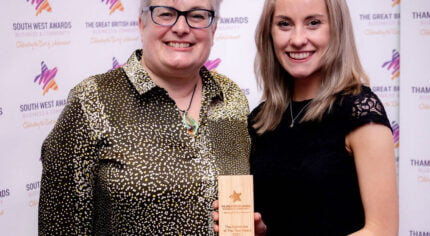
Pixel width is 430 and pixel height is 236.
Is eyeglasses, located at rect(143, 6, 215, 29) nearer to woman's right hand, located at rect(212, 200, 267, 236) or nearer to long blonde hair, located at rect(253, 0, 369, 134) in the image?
long blonde hair, located at rect(253, 0, 369, 134)

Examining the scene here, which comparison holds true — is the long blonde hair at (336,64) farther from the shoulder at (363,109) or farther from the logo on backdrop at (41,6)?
the logo on backdrop at (41,6)

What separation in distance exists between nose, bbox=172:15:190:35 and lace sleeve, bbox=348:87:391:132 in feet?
2.22

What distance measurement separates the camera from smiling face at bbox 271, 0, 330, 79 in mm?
1717

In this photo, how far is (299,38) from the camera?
1730 mm

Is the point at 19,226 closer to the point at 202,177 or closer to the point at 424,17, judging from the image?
the point at 202,177

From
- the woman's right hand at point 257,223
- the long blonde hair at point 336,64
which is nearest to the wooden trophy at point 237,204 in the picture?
the woman's right hand at point 257,223

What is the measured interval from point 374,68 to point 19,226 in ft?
9.37

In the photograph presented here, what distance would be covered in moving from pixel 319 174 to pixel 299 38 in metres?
0.53

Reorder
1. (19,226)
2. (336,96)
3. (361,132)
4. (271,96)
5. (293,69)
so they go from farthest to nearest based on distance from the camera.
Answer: (19,226)
(271,96)
(293,69)
(336,96)
(361,132)

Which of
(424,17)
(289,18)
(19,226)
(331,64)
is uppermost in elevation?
(424,17)

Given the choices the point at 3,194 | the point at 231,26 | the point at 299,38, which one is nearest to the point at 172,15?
the point at 299,38

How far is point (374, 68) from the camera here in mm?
3635

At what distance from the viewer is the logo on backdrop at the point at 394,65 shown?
3.62 metres

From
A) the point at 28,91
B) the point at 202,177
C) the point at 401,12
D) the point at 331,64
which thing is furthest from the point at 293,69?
the point at 401,12
